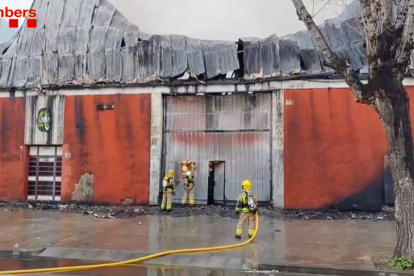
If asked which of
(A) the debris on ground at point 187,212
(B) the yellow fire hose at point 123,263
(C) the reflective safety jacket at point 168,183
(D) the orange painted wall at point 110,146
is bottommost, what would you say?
(B) the yellow fire hose at point 123,263

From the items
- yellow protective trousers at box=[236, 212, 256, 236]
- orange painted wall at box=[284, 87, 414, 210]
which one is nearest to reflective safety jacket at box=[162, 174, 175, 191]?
orange painted wall at box=[284, 87, 414, 210]

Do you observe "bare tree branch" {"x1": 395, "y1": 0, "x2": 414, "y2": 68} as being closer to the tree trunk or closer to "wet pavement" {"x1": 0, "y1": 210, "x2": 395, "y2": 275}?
the tree trunk

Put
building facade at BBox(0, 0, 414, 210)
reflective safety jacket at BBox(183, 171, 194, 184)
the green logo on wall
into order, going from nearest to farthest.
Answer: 1. building facade at BBox(0, 0, 414, 210)
2. reflective safety jacket at BBox(183, 171, 194, 184)
3. the green logo on wall

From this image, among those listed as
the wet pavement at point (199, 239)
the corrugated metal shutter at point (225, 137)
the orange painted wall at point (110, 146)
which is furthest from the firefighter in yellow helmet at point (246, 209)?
the orange painted wall at point (110, 146)

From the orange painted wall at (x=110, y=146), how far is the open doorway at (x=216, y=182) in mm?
2383

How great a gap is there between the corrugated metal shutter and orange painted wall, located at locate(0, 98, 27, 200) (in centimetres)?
595

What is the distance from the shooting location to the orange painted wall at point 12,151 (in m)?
17.6

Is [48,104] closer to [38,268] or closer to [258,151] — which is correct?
[258,151]

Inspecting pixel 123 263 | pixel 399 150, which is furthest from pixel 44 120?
pixel 399 150

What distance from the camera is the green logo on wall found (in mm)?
17578

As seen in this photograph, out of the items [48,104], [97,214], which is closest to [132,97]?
[48,104]

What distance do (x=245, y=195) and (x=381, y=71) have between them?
4185mm

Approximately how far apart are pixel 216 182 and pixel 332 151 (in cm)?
443

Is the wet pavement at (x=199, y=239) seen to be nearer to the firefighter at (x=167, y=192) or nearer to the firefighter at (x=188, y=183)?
the firefighter at (x=167, y=192)
